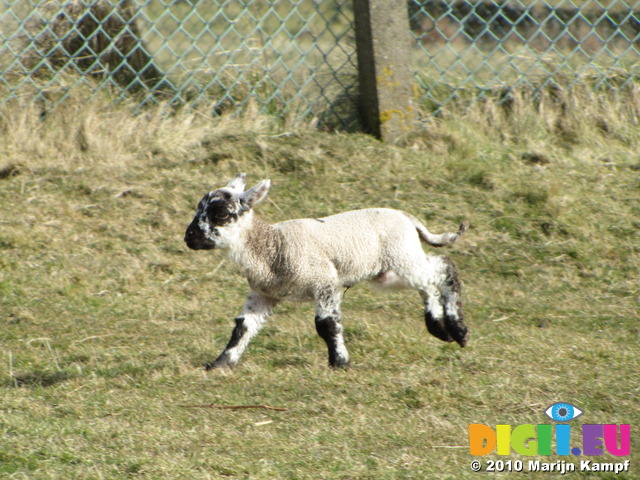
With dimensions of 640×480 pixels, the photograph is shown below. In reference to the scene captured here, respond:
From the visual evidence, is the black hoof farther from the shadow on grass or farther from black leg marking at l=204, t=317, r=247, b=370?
the shadow on grass

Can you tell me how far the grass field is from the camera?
3.51 m

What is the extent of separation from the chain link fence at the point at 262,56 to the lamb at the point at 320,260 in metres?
2.93

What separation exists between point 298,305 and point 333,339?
126 cm

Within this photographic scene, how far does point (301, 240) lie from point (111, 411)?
3.89 feet

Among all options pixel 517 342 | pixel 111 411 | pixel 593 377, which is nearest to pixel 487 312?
pixel 517 342

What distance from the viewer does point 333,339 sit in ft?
14.1

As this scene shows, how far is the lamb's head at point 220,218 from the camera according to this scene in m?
4.12

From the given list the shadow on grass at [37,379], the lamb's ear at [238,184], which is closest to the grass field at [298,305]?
the shadow on grass at [37,379]

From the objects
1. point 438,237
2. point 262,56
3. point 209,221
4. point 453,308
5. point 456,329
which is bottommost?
point 456,329

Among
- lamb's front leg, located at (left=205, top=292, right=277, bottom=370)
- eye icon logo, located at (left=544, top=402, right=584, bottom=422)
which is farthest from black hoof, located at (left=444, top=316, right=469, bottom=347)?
lamb's front leg, located at (left=205, top=292, right=277, bottom=370)

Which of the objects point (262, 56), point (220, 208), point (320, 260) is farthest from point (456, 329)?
point (262, 56)

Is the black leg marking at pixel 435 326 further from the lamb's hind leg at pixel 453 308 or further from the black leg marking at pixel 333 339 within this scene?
the black leg marking at pixel 333 339

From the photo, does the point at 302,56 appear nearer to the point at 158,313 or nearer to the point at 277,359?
the point at 158,313

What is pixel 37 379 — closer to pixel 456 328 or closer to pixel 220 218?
pixel 220 218
